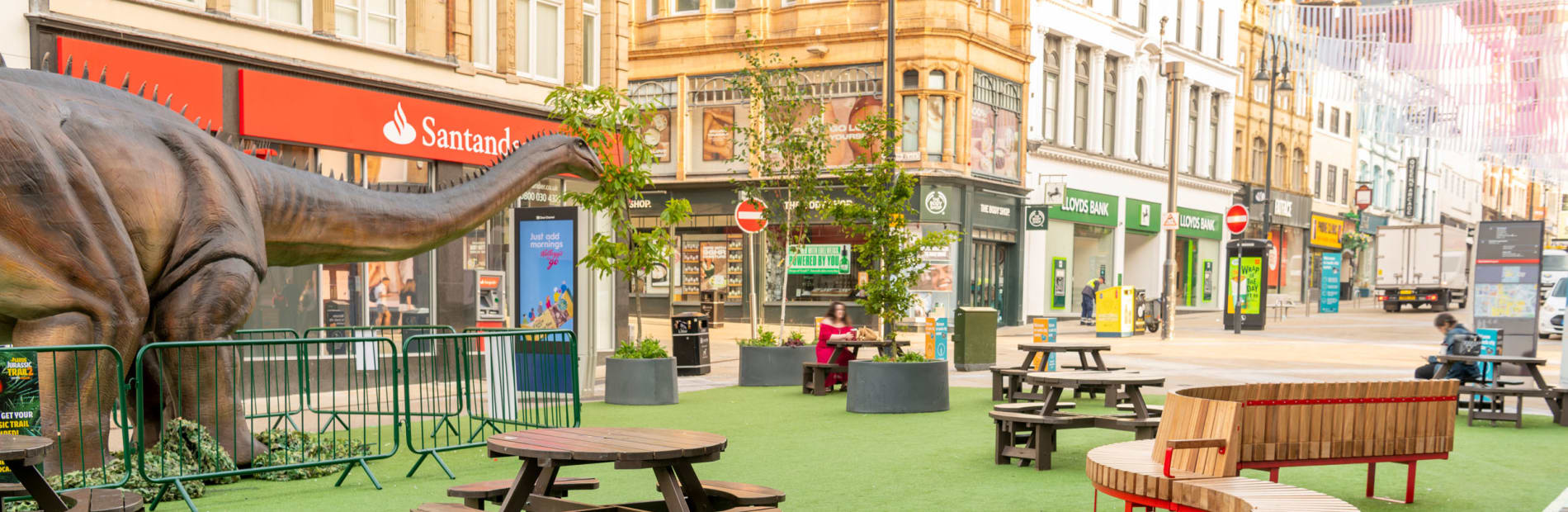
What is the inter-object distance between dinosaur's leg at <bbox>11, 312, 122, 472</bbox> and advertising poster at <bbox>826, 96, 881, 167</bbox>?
24611mm

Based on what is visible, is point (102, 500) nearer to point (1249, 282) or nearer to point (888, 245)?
point (888, 245)

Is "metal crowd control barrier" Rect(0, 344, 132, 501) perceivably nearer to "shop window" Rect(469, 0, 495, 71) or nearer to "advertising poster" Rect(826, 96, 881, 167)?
"shop window" Rect(469, 0, 495, 71)

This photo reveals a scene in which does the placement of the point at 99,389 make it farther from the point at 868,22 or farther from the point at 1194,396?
the point at 868,22

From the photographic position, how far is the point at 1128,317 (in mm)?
30359

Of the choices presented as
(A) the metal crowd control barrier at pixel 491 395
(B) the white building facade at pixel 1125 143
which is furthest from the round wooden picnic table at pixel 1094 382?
(B) the white building facade at pixel 1125 143

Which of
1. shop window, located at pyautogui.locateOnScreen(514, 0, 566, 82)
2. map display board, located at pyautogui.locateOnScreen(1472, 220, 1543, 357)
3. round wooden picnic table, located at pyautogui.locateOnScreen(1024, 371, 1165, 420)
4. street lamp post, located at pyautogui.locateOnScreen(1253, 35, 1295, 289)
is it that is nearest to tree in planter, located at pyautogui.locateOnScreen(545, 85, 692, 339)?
shop window, located at pyautogui.locateOnScreen(514, 0, 566, 82)

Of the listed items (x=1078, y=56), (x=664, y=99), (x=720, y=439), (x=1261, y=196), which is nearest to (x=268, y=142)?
(x=720, y=439)

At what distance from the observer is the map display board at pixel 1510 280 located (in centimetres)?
2091

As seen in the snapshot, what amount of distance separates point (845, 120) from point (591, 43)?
42.9ft

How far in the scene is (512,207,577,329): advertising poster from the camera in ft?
49.4

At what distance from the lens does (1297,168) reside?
5319 centimetres

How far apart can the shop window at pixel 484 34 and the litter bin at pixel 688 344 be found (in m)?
4.29

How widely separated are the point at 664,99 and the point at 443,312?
60.3 ft

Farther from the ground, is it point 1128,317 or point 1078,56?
point 1078,56
